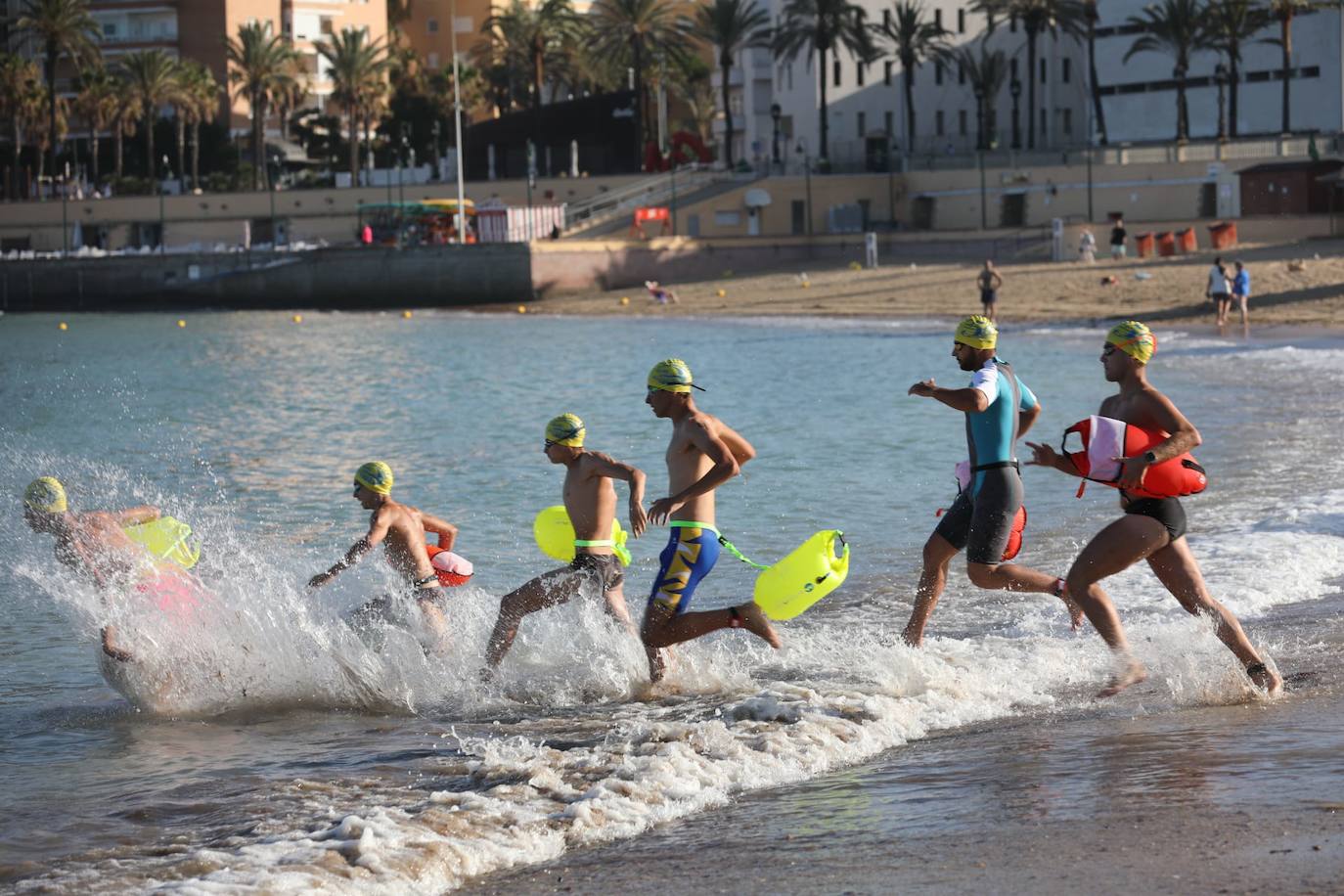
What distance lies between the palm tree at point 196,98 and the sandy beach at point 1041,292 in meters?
32.5

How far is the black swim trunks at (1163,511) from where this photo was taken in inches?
300

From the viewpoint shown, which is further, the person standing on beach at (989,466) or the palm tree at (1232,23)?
the palm tree at (1232,23)

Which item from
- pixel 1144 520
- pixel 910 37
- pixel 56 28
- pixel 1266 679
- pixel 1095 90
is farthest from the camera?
pixel 56 28

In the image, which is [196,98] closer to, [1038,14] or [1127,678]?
[1038,14]

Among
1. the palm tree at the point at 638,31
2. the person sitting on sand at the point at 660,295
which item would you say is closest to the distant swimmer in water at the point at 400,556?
the person sitting on sand at the point at 660,295

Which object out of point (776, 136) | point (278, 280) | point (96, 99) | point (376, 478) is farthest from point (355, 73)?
point (376, 478)

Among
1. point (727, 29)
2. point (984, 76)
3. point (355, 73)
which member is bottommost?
point (984, 76)

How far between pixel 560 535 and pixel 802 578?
1326mm

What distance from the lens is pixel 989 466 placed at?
8250 mm

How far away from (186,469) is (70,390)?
14.8m

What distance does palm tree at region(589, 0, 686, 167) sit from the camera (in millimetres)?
76750

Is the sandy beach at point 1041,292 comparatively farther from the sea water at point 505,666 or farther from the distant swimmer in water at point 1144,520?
the distant swimmer in water at point 1144,520

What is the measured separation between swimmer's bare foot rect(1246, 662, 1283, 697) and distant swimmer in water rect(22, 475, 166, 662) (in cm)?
558

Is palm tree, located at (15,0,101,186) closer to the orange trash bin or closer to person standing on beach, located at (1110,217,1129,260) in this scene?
person standing on beach, located at (1110,217,1129,260)
